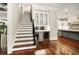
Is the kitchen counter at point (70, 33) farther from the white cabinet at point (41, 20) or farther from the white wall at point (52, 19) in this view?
the white cabinet at point (41, 20)

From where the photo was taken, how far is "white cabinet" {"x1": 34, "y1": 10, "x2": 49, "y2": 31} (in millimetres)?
1805

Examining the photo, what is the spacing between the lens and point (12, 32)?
70.9 inches

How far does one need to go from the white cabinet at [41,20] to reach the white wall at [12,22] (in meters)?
0.27

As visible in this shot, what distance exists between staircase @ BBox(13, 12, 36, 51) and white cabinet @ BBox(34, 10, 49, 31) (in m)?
0.10

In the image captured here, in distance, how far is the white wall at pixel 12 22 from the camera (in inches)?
70.3

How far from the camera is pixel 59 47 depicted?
1817 mm

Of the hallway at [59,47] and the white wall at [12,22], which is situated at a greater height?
the white wall at [12,22]

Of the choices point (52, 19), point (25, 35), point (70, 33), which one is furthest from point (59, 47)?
point (25, 35)

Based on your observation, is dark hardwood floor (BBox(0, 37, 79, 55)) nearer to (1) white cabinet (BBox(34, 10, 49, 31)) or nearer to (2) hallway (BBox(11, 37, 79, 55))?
(2) hallway (BBox(11, 37, 79, 55))

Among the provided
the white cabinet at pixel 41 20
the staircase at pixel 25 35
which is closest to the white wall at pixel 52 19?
Result: the white cabinet at pixel 41 20

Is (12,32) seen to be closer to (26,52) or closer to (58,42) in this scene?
(26,52)

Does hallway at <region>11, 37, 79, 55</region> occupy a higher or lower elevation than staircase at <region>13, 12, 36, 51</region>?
lower

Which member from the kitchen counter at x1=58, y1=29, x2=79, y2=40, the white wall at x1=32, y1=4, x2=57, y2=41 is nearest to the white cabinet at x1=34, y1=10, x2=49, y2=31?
the white wall at x1=32, y1=4, x2=57, y2=41

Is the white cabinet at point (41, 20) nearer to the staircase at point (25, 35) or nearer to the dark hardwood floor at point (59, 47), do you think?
the staircase at point (25, 35)
